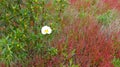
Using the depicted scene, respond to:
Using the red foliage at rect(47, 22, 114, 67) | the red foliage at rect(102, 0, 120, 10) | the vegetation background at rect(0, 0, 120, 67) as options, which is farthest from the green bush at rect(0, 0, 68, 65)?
the red foliage at rect(102, 0, 120, 10)

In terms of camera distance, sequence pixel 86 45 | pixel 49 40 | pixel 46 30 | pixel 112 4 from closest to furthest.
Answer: pixel 46 30, pixel 49 40, pixel 86 45, pixel 112 4

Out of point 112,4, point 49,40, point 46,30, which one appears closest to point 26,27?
point 46,30

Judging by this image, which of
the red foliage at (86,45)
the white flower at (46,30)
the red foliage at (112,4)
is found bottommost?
the red foliage at (86,45)

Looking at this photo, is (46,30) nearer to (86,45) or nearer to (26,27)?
(26,27)

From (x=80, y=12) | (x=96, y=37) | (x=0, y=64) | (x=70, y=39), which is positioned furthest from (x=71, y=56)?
(x=80, y=12)

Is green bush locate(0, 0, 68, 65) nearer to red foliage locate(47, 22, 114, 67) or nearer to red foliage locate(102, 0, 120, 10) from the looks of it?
red foliage locate(47, 22, 114, 67)

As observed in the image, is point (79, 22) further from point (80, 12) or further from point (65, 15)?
point (80, 12)

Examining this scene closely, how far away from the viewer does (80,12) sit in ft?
17.5

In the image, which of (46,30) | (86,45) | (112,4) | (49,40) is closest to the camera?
(46,30)

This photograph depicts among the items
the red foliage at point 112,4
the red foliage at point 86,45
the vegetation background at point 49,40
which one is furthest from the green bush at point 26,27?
the red foliage at point 112,4

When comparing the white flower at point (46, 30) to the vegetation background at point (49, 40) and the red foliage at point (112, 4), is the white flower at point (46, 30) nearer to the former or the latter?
the vegetation background at point (49, 40)

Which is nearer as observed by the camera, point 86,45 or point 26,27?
point 26,27

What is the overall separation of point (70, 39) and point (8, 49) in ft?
3.82

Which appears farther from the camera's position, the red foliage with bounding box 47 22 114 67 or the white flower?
the red foliage with bounding box 47 22 114 67
